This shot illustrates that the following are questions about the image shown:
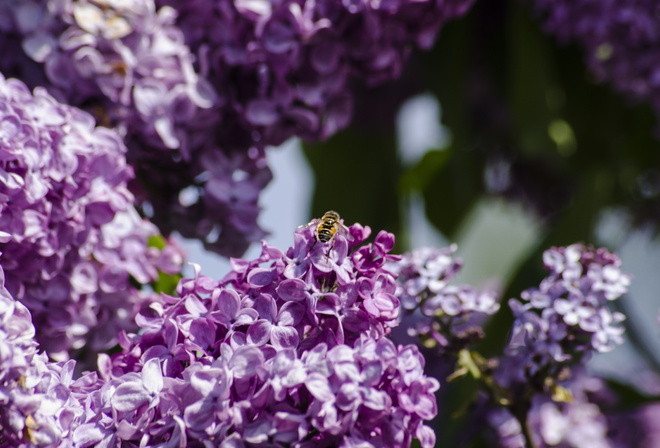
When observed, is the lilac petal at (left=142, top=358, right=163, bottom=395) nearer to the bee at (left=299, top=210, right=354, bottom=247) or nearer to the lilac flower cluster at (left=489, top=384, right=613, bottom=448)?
the bee at (left=299, top=210, right=354, bottom=247)

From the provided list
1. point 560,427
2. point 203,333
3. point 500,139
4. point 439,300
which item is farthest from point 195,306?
point 500,139

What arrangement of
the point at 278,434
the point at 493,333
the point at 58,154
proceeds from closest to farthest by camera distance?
the point at 278,434 → the point at 58,154 → the point at 493,333

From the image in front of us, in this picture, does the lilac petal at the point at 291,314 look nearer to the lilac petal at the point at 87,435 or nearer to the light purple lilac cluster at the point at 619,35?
the lilac petal at the point at 87,435

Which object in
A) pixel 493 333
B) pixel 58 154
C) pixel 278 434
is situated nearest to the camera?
pixel 278 434


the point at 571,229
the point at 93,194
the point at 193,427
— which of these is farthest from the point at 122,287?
the point at 571,229

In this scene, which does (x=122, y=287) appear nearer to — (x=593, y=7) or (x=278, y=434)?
(x=278, y=434)

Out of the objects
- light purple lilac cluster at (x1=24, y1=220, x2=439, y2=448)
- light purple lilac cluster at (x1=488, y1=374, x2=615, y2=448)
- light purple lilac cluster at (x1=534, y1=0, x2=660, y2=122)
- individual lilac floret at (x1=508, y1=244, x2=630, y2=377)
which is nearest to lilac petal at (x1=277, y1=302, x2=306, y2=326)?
light purple lilac cluster at (x1=24, y1=220, x2=439, y2=448)

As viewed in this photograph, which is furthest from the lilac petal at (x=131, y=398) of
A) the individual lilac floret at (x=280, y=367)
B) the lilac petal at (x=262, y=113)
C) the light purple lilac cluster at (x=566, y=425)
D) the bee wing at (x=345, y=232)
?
the light purple lilac cluster at (x=566, y=425)
